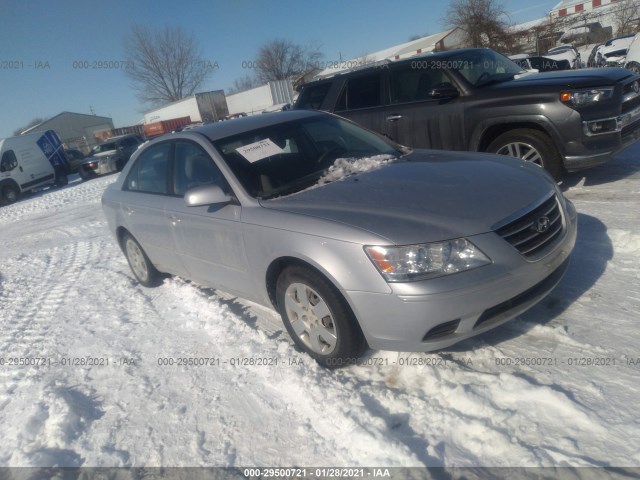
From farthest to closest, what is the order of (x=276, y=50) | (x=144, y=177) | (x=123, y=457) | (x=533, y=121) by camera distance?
(x=276, y=50) < (x=533, y=121) < (x=144, y=177) < (x=123, y=457)

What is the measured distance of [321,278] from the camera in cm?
265

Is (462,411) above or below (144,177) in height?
below

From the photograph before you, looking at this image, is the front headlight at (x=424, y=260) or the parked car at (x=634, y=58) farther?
the parked car at (x=634, y=58)

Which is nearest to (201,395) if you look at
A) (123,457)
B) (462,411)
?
(123,457)

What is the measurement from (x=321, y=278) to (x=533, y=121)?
354 cm

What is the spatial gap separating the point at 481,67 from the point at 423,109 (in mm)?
914

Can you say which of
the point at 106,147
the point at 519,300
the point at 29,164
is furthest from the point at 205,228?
the point at 106,147

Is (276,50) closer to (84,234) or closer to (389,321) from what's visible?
(84,234)

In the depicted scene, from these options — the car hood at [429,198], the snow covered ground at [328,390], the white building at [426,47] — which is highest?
the white building at [426,47]

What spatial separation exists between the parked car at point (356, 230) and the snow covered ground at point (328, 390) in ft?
1.02

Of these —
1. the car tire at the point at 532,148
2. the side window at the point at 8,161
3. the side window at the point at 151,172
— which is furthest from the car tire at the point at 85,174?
the car tire at the point at 532,148

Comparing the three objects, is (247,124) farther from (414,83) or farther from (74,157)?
(74,157)

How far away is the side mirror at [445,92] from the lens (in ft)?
17.9

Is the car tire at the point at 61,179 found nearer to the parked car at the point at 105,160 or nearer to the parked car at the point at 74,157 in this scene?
the parked car at the point at 105,160
